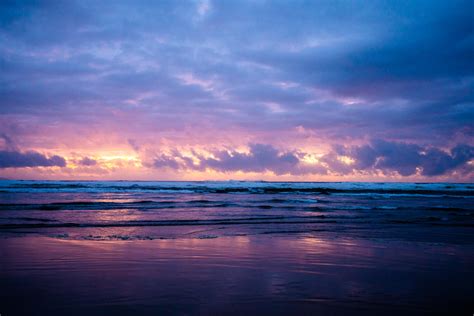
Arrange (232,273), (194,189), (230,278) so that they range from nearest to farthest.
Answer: (230,278) → (232,273) → (194,189)

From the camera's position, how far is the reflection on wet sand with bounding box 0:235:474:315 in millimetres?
4332

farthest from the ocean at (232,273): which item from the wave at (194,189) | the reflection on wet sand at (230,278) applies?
the wave at (194,189)

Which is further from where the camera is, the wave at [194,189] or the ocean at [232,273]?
the wave at [194,189]

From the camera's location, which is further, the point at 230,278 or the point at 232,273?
the point at 232,273

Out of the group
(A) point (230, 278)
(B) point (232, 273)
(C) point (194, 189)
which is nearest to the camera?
(A) point (230, 278)

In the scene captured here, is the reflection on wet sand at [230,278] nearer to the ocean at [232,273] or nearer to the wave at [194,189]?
the ocean at [232,273]

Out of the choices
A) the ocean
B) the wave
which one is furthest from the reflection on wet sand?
the wave

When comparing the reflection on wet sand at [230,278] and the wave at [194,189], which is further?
the wave at [194,189]

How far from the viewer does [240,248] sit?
27.7 feet

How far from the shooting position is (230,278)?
5.64m

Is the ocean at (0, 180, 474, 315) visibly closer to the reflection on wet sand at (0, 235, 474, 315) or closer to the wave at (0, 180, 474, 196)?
the reflection on wet sand at (0, 235, 474, 315)

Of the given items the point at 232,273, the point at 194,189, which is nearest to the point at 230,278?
the point at 232,273

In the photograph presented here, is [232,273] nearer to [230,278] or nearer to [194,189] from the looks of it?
[230,278]

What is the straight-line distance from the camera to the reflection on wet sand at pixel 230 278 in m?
4.33
